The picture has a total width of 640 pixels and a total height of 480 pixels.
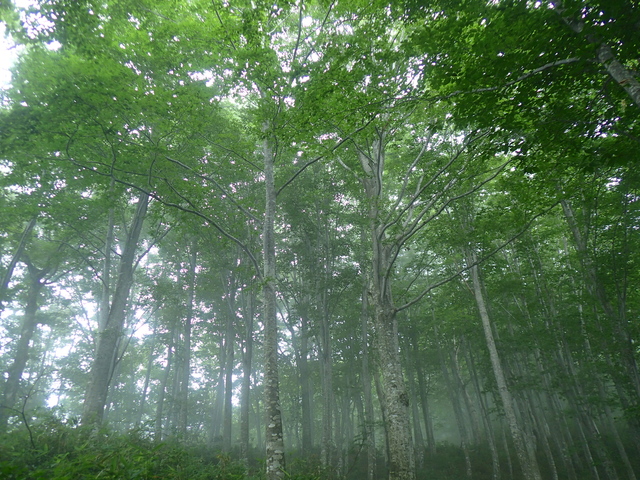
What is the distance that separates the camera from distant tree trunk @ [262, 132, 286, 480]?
6.71 metres

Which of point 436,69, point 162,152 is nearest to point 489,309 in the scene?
point 436,69

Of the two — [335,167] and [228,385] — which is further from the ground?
[335,167]

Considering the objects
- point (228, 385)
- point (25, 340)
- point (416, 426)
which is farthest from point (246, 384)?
point (25, 340)

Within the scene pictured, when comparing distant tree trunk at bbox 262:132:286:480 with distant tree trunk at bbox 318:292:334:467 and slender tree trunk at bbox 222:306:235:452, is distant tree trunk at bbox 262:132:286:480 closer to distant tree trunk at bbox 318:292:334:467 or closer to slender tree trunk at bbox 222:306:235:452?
distant tree trunk at bbox 318:292:334:467

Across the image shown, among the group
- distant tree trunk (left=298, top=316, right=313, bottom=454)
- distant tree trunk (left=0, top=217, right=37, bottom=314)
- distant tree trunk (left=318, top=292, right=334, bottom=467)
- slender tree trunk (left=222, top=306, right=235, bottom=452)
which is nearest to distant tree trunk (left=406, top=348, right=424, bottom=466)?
distant tree trunk (left=298, top=316, right=313, bottom=454)

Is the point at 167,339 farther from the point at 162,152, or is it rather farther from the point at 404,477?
the point at 404,477

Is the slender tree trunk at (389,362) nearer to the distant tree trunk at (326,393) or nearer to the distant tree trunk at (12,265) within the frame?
the distant tree trunk at (326,393)

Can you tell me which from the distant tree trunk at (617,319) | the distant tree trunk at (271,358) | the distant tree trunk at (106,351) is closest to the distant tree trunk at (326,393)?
the distant tree trunk at (271,358)

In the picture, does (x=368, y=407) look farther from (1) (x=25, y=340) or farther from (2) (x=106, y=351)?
(1) (x=25, y=340)

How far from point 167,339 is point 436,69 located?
24.0 metres

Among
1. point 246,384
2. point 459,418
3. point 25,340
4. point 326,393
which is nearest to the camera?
point 326,393

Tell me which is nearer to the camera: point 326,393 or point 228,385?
point 326,393

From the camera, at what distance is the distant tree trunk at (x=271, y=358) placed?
22.0 ft

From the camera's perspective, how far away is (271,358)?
780 cm
